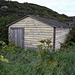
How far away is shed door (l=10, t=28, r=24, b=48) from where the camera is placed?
11189mm

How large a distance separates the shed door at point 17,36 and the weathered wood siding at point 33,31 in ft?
1.26

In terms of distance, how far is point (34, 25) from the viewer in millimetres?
10648

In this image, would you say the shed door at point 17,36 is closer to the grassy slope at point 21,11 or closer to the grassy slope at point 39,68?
the grassy slope at point 39,68

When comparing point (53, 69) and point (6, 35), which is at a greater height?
point (6, 35)

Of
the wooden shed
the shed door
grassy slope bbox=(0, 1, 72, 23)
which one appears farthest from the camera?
grassy slope bbox=(0, 1, 72, 23)

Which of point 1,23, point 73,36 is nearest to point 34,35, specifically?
point 1,23

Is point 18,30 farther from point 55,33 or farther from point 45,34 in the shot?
point 55,33

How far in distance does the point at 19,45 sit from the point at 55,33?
12.3 feet

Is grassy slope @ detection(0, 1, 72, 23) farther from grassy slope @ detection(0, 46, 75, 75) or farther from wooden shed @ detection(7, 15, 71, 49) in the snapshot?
grassy slope @ detection(0, 46, 75, 75)

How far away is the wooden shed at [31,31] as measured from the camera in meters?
10.2

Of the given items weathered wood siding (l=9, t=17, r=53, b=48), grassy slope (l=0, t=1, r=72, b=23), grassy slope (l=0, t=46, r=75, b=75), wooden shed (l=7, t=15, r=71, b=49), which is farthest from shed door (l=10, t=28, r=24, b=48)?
grassy slope (l=0, t=1, r=72, b=23)

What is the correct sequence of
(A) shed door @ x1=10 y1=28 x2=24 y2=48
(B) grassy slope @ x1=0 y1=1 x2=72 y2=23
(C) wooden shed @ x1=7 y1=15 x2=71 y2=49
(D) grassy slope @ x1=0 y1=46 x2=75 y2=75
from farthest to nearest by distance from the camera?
(B) grassy slope @ x1=0 y1=1 x2=72 y2=23
(A) shed door @ x1=10 y1=28 x2=24 y2=48
(C) wooden shed @ x1=7 y1=15 x2=71 y2=49
(D) grassy slope @ x1=0 y1=46 x2=75 y2=75

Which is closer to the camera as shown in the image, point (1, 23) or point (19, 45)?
point (19, 45)

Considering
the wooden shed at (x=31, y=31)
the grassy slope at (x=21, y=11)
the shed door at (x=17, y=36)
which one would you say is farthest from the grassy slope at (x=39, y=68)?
the grassy slope at (x=21, y=11)
